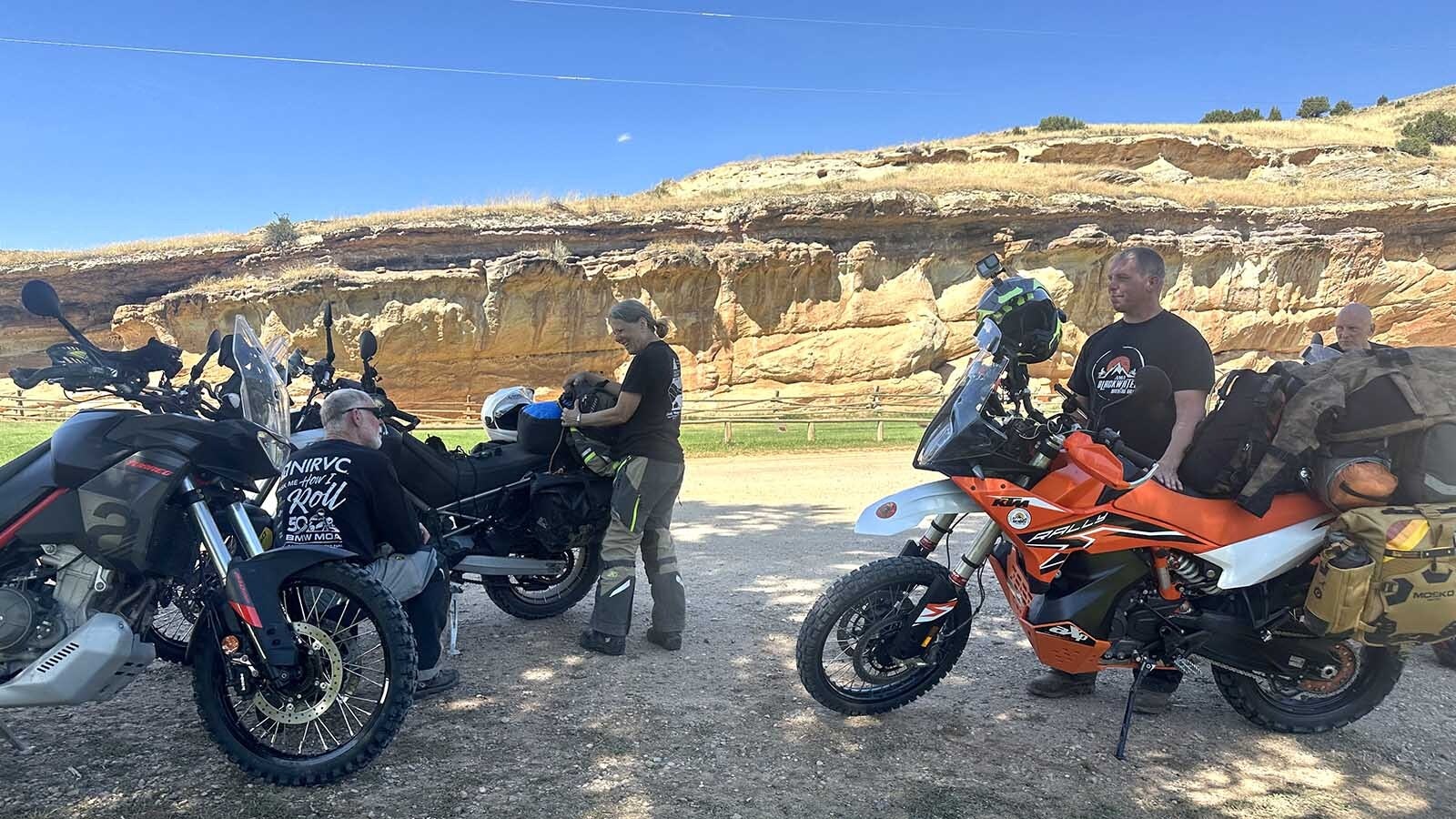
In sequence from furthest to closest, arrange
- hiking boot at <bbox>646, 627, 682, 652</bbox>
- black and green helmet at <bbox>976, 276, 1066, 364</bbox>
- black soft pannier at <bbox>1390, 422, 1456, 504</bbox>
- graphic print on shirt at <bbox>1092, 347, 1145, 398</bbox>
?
hiking boot at <bbox>646, 627, 682, 652</bbox>
graphic print on shirt at <bbox>1092, 347, 1145, 398</bbox>
black and green helmet at <bbox>976, 276, 1066, 364</bbox>
black soft pannier at <bbox>1390, 422, 1456, 504</bbox>

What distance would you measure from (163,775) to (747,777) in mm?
2120

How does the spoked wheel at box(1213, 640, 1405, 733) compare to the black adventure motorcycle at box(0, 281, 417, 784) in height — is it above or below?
below

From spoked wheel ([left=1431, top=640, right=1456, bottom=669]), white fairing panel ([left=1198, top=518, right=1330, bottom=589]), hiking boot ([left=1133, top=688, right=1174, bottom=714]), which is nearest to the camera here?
white fairing panel ([left=1198, top=518, right=1330, bottom=589])

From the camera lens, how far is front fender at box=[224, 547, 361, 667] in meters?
2.70

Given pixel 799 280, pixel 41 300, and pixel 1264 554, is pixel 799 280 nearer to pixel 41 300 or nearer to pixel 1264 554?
pixel 1264 554

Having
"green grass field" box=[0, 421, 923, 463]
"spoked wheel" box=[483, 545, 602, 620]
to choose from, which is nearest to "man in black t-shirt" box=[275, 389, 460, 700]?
"spoked wheel" box=[483, 545, 602, 620]

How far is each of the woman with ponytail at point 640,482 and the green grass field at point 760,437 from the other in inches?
428

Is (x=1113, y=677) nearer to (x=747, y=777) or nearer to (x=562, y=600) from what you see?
(x=747, y=777)

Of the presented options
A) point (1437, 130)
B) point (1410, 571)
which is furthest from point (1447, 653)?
point (1437, 130)

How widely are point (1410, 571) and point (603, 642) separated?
3449 millimetres

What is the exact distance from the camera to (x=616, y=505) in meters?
4.22

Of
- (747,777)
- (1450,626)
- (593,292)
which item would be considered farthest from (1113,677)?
(593,292)

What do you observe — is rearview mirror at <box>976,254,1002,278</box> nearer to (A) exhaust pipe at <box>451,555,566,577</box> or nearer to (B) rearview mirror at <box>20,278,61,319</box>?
(A) exhaust pipe at <box>451,555,566,577</box>

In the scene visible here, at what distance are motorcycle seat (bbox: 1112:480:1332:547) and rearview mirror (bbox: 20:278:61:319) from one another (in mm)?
3901
